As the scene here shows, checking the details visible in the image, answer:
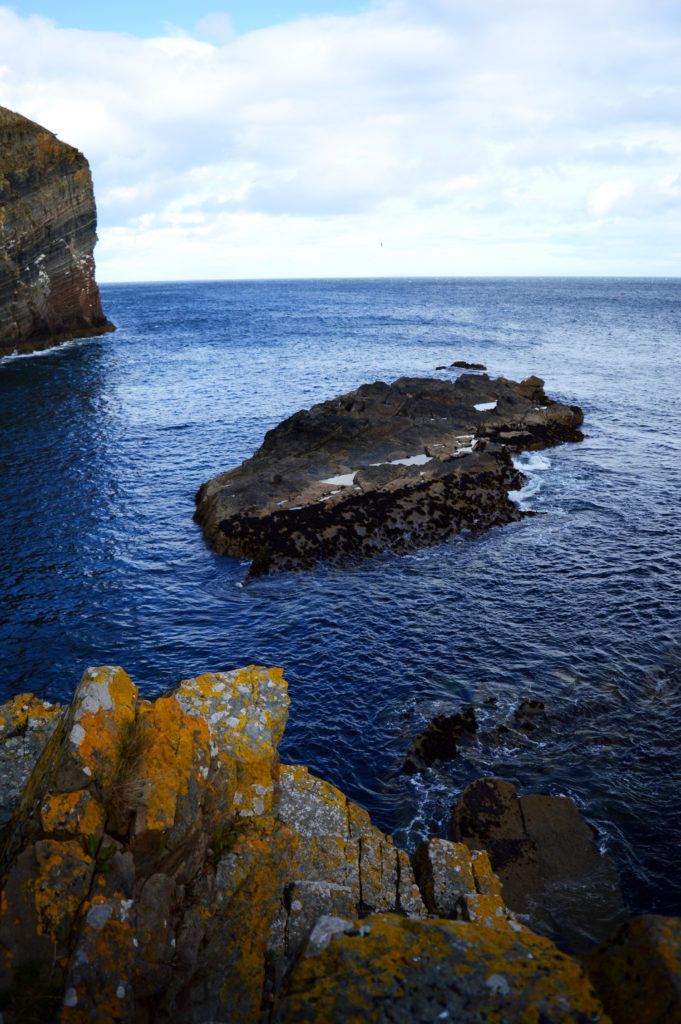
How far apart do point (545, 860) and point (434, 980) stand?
30.6ft

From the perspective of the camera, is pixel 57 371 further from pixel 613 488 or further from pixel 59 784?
pixel 59 784

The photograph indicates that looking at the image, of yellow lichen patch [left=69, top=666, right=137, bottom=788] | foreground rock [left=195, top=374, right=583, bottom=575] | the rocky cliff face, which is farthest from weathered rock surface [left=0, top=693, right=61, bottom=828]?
the rocky cliff face

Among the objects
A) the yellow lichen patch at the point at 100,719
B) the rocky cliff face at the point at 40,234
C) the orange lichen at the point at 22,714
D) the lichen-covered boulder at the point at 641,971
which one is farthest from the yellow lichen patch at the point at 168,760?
the rocky cliff face at the point at 40,234

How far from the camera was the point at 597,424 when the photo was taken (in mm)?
51531

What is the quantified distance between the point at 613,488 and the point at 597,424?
53.0ft

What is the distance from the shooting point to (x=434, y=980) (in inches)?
243

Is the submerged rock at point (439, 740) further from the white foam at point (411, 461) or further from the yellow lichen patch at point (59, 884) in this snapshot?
the white foam at point (411, 461)

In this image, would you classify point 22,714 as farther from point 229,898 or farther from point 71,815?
point 229,898

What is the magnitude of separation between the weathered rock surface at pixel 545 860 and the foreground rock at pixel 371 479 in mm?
15470

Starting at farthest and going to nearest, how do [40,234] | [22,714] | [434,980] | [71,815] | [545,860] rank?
[40,234] → [545,860] → [22,714] → [71,815] → [434,980]

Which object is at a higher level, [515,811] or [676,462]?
[676,462]

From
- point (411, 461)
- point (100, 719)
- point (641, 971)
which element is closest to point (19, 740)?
point (100, 719)

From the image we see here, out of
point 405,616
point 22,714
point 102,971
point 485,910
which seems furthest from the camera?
point 405,616

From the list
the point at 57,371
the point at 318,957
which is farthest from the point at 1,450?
the point at 318,957
